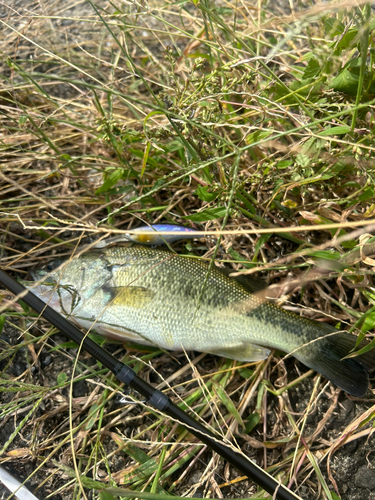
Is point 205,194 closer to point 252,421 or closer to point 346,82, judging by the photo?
point 346,82

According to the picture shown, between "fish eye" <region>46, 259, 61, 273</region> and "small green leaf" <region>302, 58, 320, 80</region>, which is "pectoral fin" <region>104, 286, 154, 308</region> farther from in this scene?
"small green leaf" <region>302, 58, 320, 80</region>

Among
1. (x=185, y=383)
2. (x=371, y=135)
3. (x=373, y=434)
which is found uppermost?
(x=371, y=135)

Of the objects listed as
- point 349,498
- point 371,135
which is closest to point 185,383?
point 349,498

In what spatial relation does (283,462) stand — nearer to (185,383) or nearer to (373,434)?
(373,434)

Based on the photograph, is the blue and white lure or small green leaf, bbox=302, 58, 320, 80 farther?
the blue and white lure

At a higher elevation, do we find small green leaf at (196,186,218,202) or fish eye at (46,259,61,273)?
small green leaf at (196,186,218,202)

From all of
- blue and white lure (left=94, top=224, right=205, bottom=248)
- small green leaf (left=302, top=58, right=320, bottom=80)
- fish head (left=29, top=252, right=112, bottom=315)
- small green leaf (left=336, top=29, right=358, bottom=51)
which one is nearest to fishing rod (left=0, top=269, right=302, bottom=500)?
fish head (left=29, top=252, right=112, bottom=315)

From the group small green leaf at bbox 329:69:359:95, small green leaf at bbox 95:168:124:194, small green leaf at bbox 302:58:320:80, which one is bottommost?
small green leaf at bbox 95:168:124:194

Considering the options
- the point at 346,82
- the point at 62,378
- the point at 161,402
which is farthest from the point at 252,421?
the point at 346,82

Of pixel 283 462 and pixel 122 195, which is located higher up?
pixel 122 195
